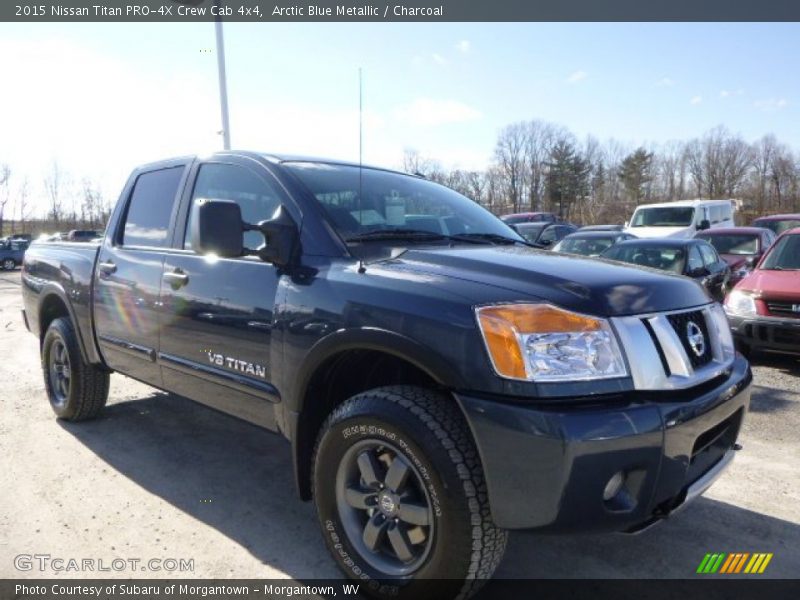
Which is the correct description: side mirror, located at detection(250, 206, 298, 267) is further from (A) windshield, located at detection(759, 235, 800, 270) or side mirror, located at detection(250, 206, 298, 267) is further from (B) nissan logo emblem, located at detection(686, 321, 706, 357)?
(A) windshield, located at detection(759, 235, 800, 270)

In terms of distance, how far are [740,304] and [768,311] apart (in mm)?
288

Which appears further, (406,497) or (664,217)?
(664,217)

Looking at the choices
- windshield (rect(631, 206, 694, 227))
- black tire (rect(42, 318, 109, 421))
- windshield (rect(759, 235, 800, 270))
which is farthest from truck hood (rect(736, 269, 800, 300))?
windshield (rect(631, 206, 694, 227))

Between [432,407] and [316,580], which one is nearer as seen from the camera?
[432,407]

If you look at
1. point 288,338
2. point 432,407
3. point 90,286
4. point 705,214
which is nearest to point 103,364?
point 90,286

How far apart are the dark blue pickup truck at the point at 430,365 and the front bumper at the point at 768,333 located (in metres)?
4.09

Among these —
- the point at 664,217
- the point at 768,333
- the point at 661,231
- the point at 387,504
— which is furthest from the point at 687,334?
the point at 664,217

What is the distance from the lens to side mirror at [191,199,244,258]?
8.33 ft

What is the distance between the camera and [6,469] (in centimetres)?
381

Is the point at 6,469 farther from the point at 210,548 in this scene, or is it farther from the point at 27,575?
the point at 210,548

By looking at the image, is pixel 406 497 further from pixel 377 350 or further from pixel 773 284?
pixel 773 284

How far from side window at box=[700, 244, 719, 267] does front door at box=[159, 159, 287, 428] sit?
784 cm

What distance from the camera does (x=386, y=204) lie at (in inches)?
125

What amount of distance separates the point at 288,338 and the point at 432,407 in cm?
83
